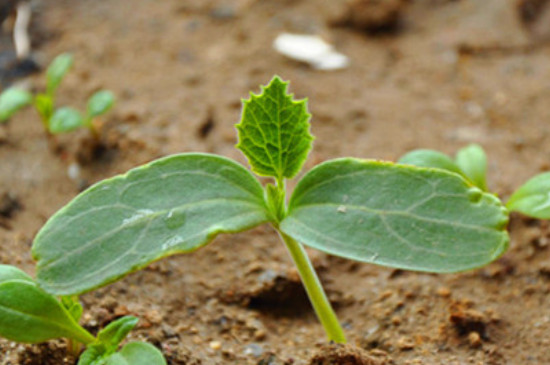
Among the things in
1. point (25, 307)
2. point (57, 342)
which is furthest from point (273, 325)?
point (25, 307)

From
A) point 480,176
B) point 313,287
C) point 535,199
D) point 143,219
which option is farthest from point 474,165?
point 143,219

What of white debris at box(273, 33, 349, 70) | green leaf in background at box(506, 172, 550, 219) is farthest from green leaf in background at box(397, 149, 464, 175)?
white debris at box(273, 33, 349, 70)

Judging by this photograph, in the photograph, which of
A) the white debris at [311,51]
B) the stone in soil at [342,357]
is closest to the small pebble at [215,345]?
the stone in soil at [342,357]

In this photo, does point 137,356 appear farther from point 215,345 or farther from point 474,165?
point 474,165

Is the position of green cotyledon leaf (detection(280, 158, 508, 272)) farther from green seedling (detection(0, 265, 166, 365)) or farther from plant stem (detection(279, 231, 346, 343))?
green seedling (detection(0, 265, 166, 365))

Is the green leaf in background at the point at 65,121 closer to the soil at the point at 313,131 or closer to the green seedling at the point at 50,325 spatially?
the soil at the point at 313,131

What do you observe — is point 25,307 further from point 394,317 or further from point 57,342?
point 394,317
